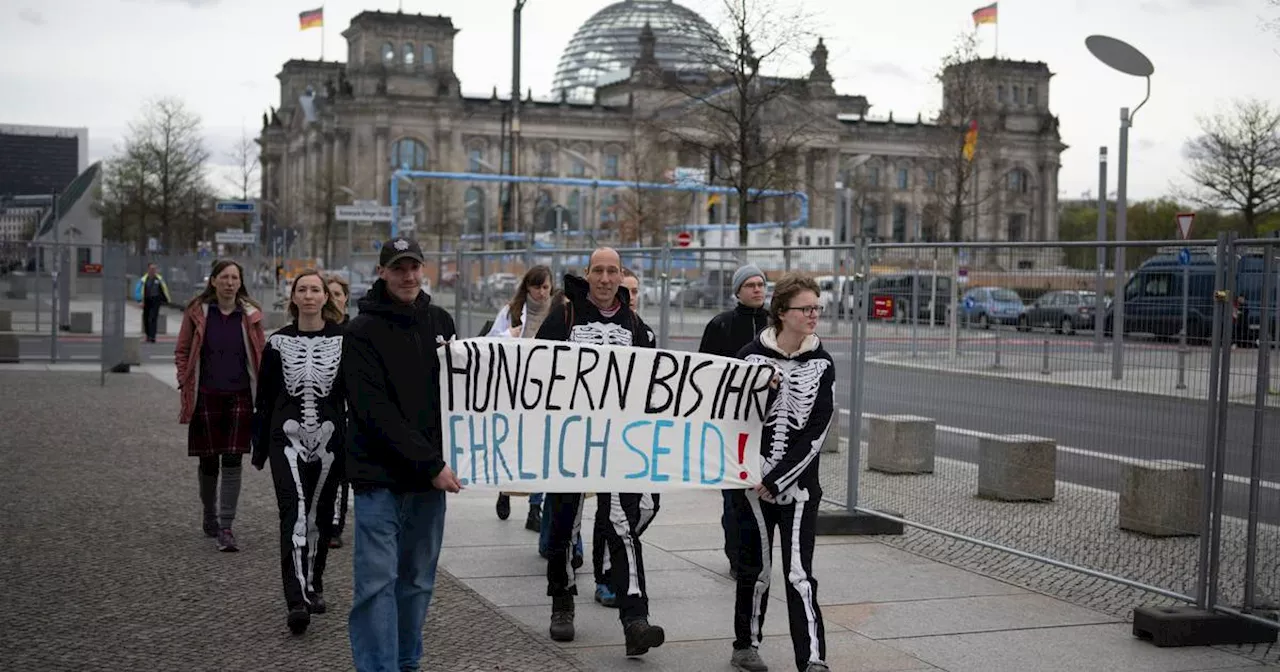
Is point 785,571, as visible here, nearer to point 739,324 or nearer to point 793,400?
point 793,400

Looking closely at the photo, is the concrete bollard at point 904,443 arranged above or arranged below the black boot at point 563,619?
above

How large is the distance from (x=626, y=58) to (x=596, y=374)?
151481 mm

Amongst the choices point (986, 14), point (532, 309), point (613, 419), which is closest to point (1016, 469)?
point (532, 309)

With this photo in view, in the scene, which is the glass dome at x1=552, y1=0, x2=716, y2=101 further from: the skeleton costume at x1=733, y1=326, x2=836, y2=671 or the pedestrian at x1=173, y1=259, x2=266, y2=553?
the skeleton costume at x1=733, y1=326, x2=836, y2=671

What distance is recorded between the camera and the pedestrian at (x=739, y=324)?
9.13 m

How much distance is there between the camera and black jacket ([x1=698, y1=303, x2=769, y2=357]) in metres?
9.20

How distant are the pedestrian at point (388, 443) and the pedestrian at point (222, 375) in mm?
3814

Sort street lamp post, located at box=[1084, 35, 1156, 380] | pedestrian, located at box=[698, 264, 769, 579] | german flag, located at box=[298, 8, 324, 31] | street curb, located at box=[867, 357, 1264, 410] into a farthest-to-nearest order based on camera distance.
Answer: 1. german flag, located at box=[298, 8, 324, 31]
2. street lamp post, located at box=[1084, 35, 1156, 380]
3. pedestrian, located at box=[698, 264, 769, 579]
4. street curb, located at box=[867, 357, 1264, 410]

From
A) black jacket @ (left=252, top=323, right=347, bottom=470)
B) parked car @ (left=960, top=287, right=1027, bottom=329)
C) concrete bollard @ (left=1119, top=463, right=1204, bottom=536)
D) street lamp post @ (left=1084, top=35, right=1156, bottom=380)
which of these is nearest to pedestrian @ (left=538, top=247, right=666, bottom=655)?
black jacket @ (left=252, top=323, right=347, bottom=470)

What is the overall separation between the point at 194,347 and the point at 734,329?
3581mm

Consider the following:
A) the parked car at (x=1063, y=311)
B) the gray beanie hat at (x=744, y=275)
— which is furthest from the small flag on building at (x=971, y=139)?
the gray beanie hat at (x=744, y=275)

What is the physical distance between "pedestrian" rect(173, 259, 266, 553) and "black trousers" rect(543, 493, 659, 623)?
9.64ft

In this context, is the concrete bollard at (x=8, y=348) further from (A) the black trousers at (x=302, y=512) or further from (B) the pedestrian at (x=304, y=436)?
(A) the black trousers at (x=302, y=512)

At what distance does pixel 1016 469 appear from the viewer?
1169 centimetres
